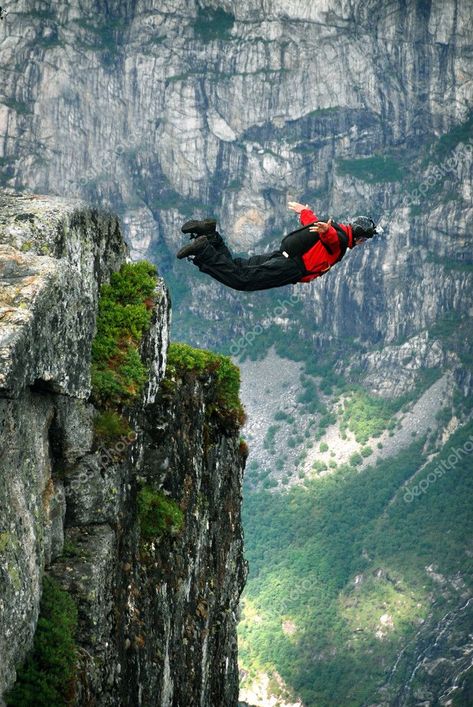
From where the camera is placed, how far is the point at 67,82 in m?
193

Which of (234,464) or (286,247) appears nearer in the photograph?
(286,247)

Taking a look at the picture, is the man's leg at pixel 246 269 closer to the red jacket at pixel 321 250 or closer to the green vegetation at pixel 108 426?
the red jacket at pixel 321 250

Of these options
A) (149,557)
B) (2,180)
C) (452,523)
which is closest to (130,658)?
(149,557)

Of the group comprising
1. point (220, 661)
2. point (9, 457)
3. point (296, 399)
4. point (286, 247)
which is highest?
point (286, 247)

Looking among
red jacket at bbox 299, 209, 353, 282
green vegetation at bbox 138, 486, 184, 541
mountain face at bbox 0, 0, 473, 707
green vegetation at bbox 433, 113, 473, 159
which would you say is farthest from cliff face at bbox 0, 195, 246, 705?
green vegetation at bbox 433, 113, 473, 159

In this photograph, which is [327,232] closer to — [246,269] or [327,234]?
[327,234]

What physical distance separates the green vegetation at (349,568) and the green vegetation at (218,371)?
4193 inches

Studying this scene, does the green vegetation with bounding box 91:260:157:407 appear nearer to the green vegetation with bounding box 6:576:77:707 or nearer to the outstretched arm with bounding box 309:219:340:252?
the outstretched arm with bounding box 309:219:340:252

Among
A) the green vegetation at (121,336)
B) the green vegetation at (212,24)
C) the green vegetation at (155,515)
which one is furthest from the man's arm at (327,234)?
the green vegetation at (212,24)

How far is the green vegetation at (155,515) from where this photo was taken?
61.6ft

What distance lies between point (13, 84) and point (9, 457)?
596ft

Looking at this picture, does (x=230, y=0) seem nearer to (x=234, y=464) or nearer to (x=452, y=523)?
(x=452, y=523)

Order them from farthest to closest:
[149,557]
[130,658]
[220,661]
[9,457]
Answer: [220,661], [149,557], [130,658], [9,457]

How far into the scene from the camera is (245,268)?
1911 centimetres
